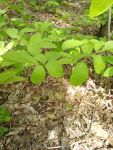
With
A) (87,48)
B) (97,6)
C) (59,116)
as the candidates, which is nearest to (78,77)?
(87,48)

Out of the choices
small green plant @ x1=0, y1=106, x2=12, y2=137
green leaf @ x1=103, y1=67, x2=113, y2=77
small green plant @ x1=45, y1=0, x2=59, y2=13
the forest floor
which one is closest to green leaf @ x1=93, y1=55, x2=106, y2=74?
green leaf @ x1=103, y1=67, x2=113, y2=77

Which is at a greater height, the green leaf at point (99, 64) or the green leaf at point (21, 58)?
A: the green leaf at point (21, 58)

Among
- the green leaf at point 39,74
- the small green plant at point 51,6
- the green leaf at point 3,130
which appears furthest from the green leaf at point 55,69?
the small green plant at point 51,6

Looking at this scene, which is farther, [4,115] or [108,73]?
[4,115]

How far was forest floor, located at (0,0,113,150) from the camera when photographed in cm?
217

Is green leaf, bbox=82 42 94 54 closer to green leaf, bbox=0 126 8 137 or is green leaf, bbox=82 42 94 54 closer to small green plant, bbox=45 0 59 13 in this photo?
green leaf, bbox=0 126 8 137

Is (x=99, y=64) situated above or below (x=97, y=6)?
below

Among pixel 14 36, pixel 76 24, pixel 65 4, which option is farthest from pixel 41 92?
pixel 65 4

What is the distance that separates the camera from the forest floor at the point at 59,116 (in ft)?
7.11

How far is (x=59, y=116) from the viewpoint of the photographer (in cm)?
239

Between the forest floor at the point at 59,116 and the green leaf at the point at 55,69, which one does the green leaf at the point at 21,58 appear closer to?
the green leaf at the point at 55,69

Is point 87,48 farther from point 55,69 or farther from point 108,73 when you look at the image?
point 108,73

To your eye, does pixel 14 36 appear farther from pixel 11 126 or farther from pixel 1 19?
pixel 11 126

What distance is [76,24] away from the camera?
5801 mm
